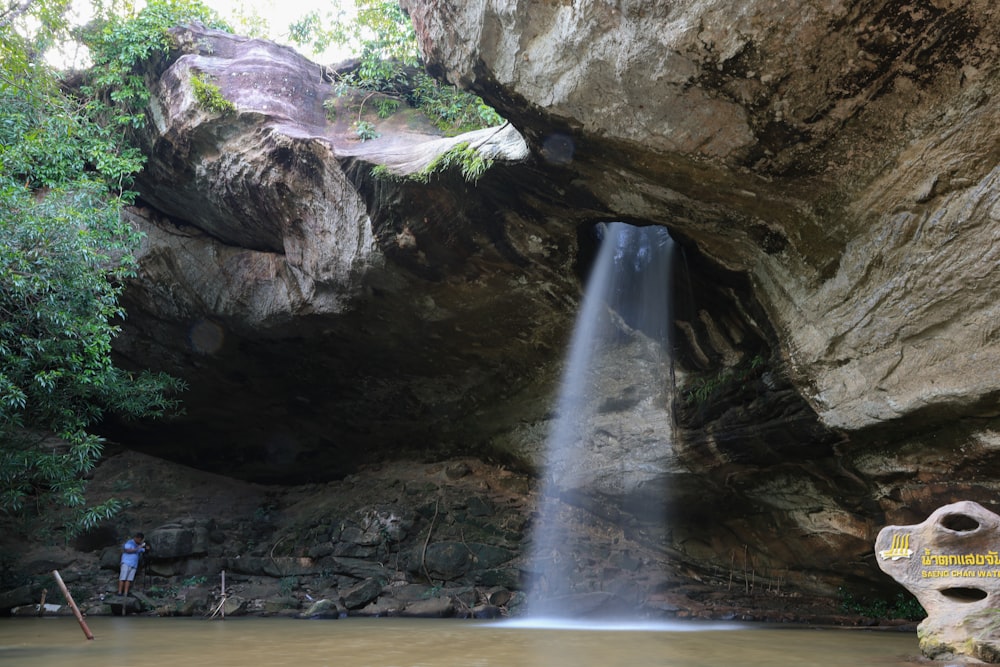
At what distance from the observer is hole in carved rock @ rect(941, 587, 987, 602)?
5.26 metres

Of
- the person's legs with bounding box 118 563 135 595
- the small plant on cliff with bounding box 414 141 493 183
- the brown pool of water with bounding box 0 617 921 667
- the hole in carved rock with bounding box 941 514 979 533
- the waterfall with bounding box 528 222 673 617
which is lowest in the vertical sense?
the brown pool of water with bounding box 0 617 921 667

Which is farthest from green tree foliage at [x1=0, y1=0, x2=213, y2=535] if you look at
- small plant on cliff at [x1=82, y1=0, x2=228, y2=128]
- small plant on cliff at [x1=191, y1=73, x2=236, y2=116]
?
small plant on cliff at [x1=191, y1=73, x2=236, y2=116]

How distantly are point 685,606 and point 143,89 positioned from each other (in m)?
10.1

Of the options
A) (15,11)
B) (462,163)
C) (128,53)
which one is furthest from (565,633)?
(15,11)

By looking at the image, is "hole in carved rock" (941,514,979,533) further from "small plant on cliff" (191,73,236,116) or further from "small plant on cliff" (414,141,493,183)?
"small plant on cliff" (191,73,236,116)

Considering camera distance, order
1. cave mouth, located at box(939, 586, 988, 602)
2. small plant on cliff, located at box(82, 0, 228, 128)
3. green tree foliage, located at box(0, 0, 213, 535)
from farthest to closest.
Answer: small plant on cliff, located at box(82, 0, 228, 128), green tree foliage, located at box(0, 0, 213, 535), cave mouth, located at box(939, 586, 988, 602)

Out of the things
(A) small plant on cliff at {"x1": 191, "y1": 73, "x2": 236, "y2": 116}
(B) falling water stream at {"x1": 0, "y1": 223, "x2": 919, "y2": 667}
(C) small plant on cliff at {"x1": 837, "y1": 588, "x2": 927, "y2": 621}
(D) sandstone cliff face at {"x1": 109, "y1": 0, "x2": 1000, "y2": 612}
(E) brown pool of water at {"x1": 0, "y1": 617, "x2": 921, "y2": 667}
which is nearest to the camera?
(D) sandstone cliff face at {"x1": 109, "y1": 0, "x2": 1000, "y2": 612}

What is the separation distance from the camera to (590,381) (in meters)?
9.51

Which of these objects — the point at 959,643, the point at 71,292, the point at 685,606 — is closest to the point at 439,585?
the point at 685,606

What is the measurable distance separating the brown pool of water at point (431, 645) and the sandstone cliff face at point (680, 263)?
171 centimetres

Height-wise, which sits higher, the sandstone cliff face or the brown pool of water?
the sandstone cliff face

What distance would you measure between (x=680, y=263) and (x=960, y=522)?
3398mm

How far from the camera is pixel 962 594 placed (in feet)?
17.7

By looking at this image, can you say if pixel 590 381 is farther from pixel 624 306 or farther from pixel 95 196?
pixel 95 196
